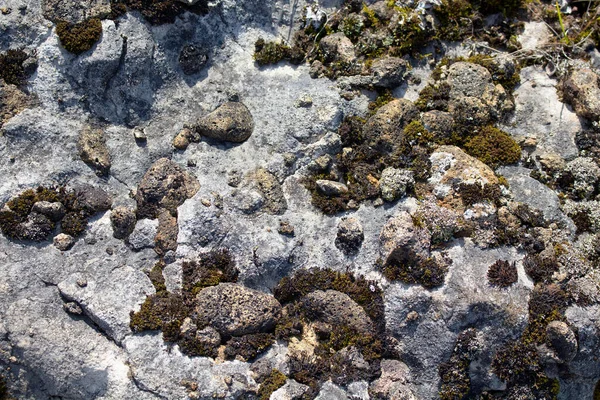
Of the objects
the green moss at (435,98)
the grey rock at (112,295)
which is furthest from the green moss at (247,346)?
the green moss at (435,98)

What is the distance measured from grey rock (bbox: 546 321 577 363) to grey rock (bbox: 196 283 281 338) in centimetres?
572

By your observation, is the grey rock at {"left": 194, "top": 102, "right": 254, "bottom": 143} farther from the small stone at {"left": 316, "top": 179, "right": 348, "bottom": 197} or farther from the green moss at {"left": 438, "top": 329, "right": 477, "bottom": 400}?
the green moss at {"left": 438, "top": 329, "right": 477, "bottom": 400}

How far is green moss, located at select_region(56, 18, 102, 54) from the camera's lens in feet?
41.8

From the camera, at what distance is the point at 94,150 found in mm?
12719

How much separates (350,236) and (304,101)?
3.49m

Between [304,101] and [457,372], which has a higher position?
[304,101]

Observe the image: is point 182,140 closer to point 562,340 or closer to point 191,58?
point 191,58

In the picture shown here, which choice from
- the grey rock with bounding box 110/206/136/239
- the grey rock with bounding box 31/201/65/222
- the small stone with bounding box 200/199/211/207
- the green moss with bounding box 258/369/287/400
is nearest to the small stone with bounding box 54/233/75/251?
the grey rock with bounding box 31/201/65/222

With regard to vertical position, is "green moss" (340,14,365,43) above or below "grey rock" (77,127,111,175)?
above

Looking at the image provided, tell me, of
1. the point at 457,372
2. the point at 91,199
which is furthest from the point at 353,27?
the point at 457,372

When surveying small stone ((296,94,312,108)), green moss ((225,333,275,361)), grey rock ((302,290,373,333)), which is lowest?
green moss ((225,333,275,361))

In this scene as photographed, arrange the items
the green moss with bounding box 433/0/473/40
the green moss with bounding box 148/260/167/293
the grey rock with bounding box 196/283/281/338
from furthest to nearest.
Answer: the green moss with bounding box 433/0/473/40 → the green moss with bounding box 148/260/167/293 → the grey rock with bounding box 196/283/281/338

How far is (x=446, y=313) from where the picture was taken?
38.1ft

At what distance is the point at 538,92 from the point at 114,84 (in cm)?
1028
